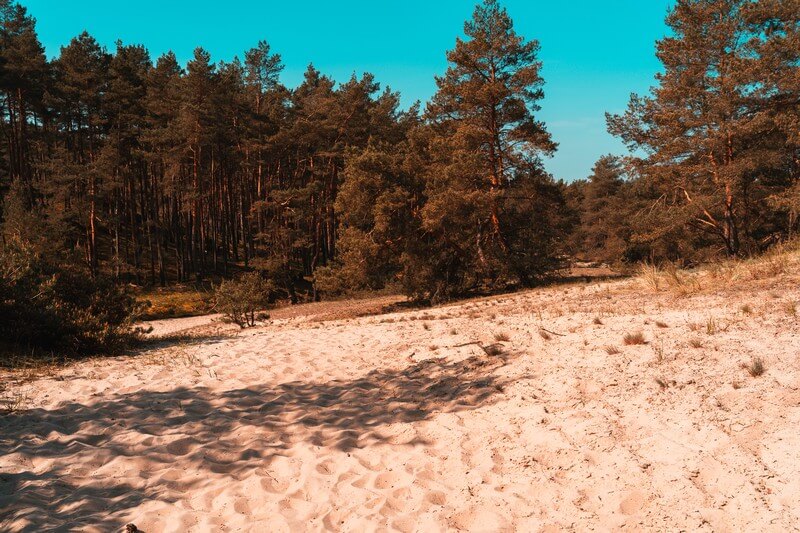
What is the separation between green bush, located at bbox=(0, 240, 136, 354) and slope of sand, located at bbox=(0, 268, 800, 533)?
1701 millimetres

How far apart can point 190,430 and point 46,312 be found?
614cm

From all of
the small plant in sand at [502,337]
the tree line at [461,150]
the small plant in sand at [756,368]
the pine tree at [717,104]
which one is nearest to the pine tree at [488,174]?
the tree line at [461,150]

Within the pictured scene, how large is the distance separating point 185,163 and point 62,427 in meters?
33.3

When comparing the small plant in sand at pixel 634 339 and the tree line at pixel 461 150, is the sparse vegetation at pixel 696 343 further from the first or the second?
the tree line at pixel 461 150

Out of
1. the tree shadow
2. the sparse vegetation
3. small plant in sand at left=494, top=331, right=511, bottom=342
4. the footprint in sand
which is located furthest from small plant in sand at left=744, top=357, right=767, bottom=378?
small plant in sand at left=494, top=331, right=511, bottom=342

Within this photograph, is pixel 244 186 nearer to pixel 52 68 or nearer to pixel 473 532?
pixel 52 68

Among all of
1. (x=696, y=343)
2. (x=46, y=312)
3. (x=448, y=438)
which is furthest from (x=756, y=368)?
(x=46, y=312)

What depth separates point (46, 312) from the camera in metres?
9.45

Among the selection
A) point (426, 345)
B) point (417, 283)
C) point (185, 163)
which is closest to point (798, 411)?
point (426, 345)

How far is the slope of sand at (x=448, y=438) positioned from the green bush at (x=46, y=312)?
1701 millimetres

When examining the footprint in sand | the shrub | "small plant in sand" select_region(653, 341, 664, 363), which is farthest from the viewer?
the shrub

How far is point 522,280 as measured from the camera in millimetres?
22609

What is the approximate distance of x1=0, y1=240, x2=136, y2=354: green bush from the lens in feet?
30.4

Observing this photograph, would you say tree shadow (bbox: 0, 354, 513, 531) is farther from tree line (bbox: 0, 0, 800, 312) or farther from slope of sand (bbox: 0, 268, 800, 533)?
tree line (bbox: 0, 0, 800, 312)
